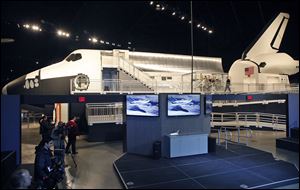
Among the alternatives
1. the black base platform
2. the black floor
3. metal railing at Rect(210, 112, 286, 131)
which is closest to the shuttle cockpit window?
the black floor

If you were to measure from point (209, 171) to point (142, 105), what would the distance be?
4355mm

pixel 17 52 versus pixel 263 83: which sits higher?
pixel 17 52

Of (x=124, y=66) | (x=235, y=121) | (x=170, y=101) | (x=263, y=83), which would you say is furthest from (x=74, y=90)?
(x=263, y=83)

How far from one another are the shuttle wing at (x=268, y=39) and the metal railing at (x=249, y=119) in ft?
22.2

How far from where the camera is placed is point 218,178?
7711 mm

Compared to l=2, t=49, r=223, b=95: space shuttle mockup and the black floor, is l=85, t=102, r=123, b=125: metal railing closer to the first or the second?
l=2, t=49, r=223, b=95: space shuttle mockup

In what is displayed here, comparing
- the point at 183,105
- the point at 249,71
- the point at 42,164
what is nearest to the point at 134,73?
the point at 183,105

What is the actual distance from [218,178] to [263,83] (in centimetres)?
1544

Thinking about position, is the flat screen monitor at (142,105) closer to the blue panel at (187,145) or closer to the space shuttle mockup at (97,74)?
the blue panel at (187,145)

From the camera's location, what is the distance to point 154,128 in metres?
11.0

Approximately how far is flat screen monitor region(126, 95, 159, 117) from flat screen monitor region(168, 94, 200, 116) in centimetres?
74

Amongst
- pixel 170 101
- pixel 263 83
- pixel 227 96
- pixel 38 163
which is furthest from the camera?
pixel 263 83

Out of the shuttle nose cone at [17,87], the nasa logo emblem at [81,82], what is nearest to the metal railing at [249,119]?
the nasa logo emblem at [81,82]

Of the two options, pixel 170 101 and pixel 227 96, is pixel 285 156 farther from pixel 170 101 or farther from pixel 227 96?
pixel 170 101
